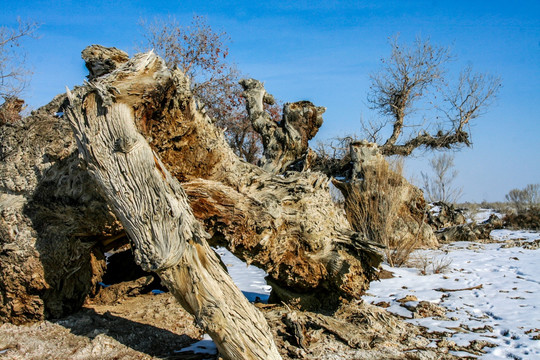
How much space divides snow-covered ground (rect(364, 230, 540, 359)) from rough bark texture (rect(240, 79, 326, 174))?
115 inches

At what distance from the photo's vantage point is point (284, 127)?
8.28 m

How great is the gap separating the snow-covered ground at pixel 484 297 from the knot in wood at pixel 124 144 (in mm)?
3188

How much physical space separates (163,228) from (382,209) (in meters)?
5.61

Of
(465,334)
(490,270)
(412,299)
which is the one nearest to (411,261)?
(490,270)

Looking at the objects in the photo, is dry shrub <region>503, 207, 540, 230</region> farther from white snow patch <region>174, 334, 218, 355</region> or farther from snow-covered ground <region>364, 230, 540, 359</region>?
white snow patch <region>174, 334, 218, 355</region>

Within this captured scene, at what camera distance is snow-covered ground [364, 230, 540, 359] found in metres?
3.74

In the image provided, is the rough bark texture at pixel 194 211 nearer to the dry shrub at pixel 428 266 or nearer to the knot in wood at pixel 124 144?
the knot in wood at pixel 124 144

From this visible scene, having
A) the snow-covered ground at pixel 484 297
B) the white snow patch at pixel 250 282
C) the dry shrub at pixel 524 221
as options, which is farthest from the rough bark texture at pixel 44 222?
the dry shrub at pixel 524 221

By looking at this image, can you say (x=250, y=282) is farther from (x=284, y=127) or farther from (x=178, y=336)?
(x=284, y=127)

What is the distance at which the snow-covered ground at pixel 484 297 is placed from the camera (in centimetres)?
374

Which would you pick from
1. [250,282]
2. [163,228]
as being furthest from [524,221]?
[163,228]

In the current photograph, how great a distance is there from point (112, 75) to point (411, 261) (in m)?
6.45

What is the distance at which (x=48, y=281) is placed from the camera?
3.80m

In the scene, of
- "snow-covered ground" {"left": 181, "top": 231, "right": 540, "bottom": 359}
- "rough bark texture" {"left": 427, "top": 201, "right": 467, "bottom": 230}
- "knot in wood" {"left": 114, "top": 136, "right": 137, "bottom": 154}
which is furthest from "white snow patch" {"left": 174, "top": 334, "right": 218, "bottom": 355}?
"rough bark texture" {"left": 427, "top": 201, "right": 467, "bottom": 230}
